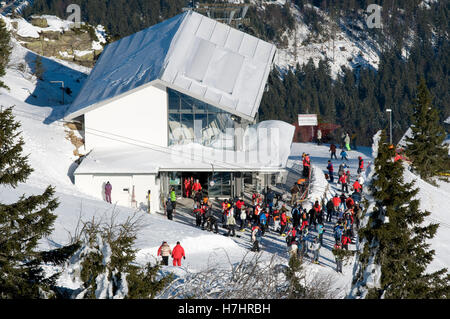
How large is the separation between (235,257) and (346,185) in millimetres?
9210

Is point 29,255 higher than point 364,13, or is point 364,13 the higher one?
point 364,13

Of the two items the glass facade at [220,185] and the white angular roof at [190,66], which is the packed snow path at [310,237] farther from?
the white angular roof at [190,66]

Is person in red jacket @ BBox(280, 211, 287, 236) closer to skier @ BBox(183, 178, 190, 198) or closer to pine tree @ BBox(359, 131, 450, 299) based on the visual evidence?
skier @ BBox(183, 178, 190, 198)

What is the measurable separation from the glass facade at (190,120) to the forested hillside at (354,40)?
53581 mm

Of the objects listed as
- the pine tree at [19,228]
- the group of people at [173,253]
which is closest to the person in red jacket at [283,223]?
the group of people at [173,253]

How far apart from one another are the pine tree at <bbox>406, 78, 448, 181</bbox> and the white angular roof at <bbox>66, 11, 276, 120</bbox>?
8.61 m

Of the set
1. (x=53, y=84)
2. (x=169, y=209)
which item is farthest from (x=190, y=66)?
(x=53, y=84)

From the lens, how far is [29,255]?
38.2 ft

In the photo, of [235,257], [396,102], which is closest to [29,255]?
[235,257]

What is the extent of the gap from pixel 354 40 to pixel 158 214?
125104 millimetres

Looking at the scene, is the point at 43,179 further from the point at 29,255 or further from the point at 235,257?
the point at 29,255

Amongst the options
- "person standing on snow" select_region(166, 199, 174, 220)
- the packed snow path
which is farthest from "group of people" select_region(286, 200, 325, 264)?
"person standing on snow" select_region(166, 199, 174, 220)

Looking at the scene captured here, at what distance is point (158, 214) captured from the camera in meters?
26.9

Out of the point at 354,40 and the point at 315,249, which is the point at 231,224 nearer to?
the point at 315,249
